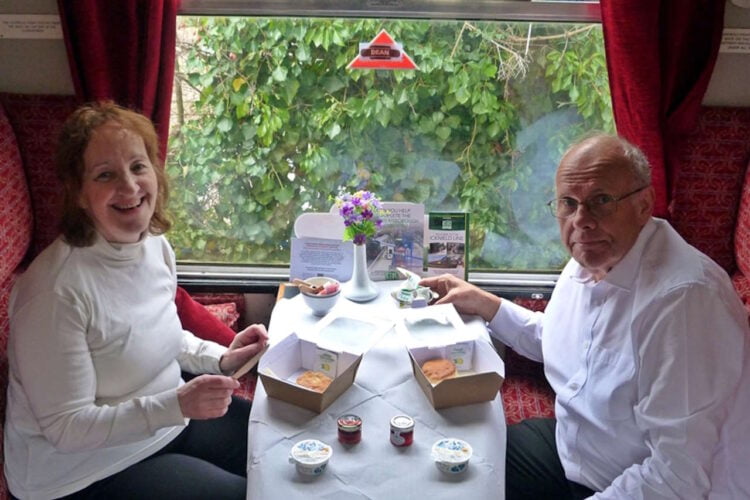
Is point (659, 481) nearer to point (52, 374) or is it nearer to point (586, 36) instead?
point (52, 374)

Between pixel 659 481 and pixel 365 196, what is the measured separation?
1061 mm

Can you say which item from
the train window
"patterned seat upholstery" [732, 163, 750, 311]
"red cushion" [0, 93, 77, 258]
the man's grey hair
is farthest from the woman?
"patterned seat upholstery" [732, 163, 750, 311]

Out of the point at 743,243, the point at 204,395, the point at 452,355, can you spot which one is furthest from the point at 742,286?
the point at 204,395

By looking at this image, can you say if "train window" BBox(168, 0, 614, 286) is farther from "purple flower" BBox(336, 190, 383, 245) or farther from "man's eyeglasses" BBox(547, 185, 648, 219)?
"man's eyeglasses" BBox(547, 185, 648, 219)

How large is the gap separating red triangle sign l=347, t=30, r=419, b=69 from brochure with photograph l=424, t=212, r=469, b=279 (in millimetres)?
579

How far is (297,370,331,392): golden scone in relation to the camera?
151 centimetres

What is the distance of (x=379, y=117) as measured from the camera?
8.00 ft

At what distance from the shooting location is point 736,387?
4.64ft

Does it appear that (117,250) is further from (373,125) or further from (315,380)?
(373,125)

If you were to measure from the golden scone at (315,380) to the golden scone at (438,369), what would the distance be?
0.76 ft

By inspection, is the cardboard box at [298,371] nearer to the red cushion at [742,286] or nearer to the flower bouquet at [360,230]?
the flower bouquet at [360,230]

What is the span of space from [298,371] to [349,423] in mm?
351

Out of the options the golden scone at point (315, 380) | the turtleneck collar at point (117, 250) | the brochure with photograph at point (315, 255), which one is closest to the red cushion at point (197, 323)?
the brochure with photograph at point (315, 255)

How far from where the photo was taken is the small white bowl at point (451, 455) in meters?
1.31
